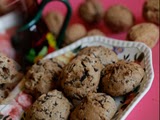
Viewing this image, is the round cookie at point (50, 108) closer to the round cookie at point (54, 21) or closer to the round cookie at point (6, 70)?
the round cookie at point (6, 70)


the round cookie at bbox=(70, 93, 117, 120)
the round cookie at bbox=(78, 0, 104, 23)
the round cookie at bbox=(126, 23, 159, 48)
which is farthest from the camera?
the round cookie at bbox=(78, 0, 104, 23)

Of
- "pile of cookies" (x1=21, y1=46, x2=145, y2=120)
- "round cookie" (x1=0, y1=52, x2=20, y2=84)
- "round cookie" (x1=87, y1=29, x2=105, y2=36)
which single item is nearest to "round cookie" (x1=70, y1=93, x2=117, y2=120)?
"pile of cookies" (x1=21, y1=46, x2=145, y2=120)

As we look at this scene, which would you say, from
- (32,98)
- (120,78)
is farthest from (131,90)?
(32,98)

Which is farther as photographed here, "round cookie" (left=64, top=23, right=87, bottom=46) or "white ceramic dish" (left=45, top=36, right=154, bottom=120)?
"round cookie" (left=64, top=23, right=87, bottom=46)

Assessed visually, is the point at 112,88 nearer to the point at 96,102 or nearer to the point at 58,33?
the point at 96,102

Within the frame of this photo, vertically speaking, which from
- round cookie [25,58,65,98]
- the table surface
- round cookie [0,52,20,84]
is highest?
round cookie [0,52,20,84]

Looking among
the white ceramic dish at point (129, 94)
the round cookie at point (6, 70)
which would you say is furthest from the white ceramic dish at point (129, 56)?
the round cookie at point (6, 70)

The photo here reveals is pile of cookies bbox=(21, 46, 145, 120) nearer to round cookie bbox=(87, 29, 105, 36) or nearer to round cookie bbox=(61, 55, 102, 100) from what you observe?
round cookie bbox=(61, 55, 102, 100)
